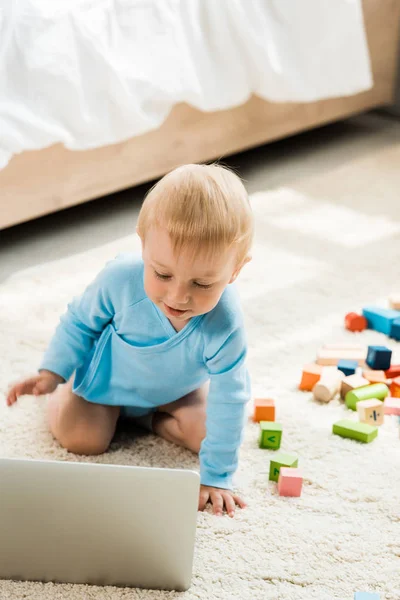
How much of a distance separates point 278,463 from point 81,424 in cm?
29

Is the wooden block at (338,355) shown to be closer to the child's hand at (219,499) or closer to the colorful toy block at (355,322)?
the colorful toy block at (355,322)

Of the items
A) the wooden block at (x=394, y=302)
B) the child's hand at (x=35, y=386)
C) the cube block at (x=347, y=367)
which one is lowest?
the wooden block at (x=394, y=302)

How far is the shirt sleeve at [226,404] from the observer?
112cm

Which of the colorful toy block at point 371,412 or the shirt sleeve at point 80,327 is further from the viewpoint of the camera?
the colorful toy block at point 371,412

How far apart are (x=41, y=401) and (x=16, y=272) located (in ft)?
1.61

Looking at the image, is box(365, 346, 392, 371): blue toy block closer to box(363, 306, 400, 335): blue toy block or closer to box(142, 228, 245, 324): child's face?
box(363, 306, 400, 335): blue toy block

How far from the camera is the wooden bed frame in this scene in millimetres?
1802

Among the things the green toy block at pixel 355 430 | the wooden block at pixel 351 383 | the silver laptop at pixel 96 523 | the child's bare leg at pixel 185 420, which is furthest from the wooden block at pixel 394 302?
the silver laptop at pixel 96 523

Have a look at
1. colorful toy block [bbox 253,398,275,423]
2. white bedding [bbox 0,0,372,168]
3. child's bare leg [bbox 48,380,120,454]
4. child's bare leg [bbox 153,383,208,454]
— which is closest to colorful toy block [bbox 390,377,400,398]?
colorful toy block [bbox 253,398,275,423]

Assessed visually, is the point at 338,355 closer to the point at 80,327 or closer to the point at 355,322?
the point at 355,322

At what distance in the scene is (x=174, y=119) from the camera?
6.81 feet

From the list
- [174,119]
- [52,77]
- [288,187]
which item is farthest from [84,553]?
[288,187]

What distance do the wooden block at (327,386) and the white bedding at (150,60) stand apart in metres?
0.73

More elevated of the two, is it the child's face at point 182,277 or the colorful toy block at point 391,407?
the child's face at point 182,277
